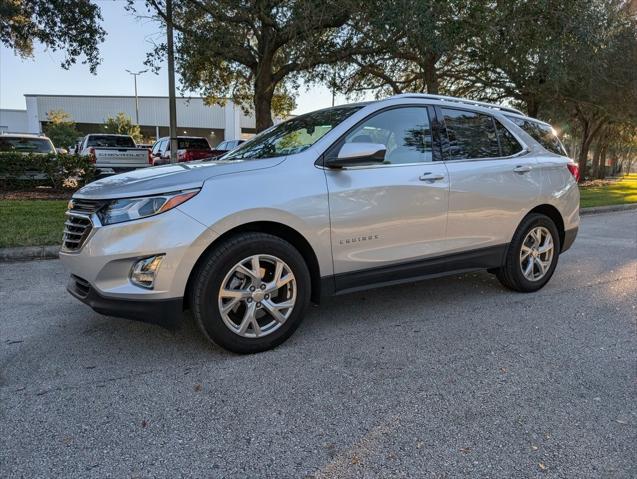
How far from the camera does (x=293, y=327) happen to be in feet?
11.5

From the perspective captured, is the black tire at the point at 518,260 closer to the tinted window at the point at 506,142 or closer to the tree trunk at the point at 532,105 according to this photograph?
the tinted window at the point at 506,142

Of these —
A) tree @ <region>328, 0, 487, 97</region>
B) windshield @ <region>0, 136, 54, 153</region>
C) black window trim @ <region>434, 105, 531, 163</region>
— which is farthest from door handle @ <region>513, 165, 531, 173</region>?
windshield @ <region>0, 136, 54, 153</region>

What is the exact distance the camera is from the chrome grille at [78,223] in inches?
125

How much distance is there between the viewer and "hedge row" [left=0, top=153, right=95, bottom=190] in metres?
11.9

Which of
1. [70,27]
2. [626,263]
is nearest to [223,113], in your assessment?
[70,27]

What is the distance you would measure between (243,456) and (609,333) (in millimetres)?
3192

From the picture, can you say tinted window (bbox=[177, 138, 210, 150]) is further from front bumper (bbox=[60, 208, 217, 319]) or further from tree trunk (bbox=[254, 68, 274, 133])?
front bumper (bbox=[60, 208, 217, 319])

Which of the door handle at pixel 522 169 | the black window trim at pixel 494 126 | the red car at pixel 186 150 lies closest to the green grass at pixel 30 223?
the black window trim at pixel 494 126

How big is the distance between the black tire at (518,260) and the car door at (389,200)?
997mm

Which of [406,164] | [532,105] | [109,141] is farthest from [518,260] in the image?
[532,105]

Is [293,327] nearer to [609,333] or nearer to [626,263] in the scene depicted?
[609,333]

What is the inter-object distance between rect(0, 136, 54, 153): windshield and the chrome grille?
39.7 ft

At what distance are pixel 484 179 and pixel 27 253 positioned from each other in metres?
5.60

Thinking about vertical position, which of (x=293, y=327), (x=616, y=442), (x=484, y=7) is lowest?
(x=616, y=442)
